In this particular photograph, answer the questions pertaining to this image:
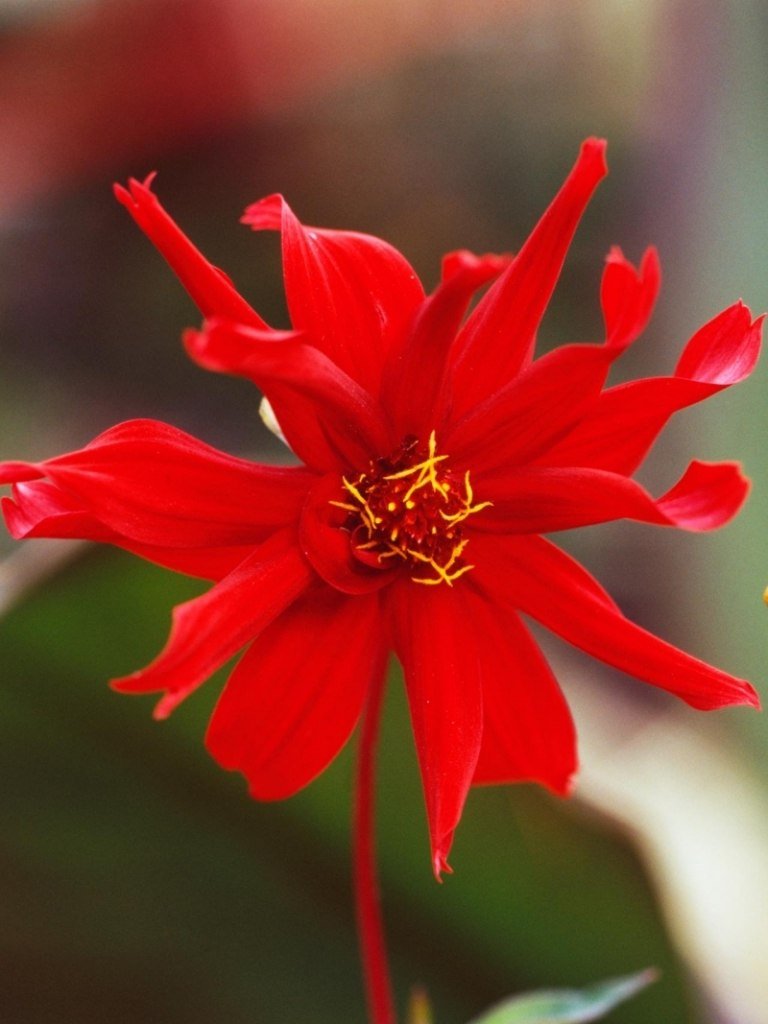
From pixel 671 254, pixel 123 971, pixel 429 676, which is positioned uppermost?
pixel 671 254

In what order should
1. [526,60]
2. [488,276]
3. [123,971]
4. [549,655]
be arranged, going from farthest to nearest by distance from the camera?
1. [526,60]
2. [549,655]
3. [123,971]
4. [488,276]

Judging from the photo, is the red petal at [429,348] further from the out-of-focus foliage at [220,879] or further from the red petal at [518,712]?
the out-of-focus foliage at [220,879]

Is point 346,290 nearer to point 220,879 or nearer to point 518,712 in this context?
point 518,712

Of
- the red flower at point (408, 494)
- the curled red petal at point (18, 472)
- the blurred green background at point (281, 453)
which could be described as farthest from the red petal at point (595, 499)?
the blurred green background at point (281, 453)

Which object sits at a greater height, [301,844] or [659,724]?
[659,724]

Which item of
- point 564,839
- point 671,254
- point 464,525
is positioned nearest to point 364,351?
point 464,525

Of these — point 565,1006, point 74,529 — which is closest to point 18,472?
point 74,529

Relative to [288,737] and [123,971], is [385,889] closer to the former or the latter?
[123,971]
